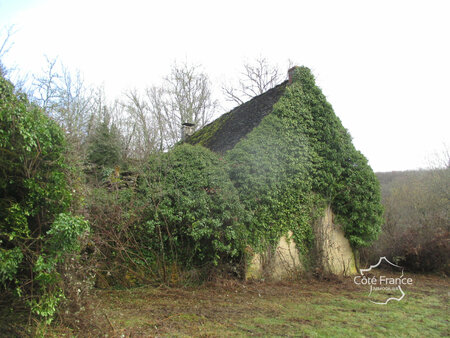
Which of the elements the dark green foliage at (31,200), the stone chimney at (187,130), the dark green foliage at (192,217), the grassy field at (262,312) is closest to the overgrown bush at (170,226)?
the dark green foliage at (192,217)

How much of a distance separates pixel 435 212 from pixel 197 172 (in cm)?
1160

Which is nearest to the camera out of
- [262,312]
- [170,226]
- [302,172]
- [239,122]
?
[262,312]

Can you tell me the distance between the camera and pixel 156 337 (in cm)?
506

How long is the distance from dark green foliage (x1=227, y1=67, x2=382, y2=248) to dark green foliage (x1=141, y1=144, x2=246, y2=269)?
33.1 inches

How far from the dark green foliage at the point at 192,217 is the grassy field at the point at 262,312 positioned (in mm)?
856

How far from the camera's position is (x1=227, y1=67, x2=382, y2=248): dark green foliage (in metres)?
9.51

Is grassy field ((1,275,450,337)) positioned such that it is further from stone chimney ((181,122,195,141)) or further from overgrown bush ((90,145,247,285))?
stone chimney ((181,122,195,141))

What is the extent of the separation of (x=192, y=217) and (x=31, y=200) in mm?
4215

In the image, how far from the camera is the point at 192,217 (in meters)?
8.16

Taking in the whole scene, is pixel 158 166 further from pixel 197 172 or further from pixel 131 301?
pixel 131 301

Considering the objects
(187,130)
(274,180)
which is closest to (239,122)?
(274,180)

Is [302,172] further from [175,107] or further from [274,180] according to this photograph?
[175,107]

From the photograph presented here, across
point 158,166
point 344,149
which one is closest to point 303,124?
point 344,149

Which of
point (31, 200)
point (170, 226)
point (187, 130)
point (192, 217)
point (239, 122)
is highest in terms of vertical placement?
point (187, 130)
